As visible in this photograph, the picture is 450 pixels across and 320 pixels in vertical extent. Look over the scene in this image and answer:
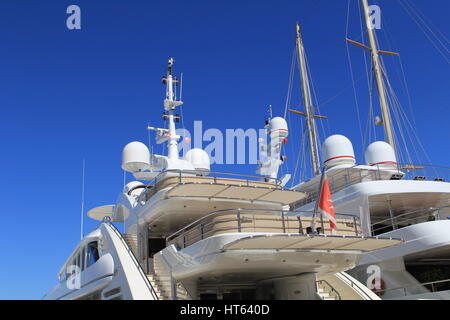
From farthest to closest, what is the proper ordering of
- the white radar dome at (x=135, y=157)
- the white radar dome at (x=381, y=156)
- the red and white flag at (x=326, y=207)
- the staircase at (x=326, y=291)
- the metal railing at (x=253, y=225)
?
the white radar dome at (x=381, y=156) < the white radar dome at (x=135, y=157) < the staircase at (x=326, y=291) < the red and white flag at (x=326, y=207) < the metal railing at (x=253, y=225)

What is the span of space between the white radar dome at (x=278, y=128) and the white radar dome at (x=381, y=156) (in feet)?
22.0

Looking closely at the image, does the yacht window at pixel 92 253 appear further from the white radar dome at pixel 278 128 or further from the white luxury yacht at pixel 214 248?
the white radar dome at pixel 278 128

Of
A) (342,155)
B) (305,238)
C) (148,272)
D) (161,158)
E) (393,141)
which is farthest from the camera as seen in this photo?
(393,141)

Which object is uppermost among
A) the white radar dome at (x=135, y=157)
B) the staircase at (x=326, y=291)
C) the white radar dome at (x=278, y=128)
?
the white radar dome at (x=278, y=128)

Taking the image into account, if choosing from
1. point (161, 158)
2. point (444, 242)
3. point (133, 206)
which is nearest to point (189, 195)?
point (133, 206)

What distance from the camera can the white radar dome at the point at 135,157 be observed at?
24141 millimetres

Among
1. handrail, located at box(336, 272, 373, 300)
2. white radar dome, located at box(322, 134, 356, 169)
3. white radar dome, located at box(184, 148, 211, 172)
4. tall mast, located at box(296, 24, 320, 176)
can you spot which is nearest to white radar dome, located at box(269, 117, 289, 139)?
tall mast, located at box(296, 24, 320, 176)

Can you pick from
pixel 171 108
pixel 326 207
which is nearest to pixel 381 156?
pixel 171 108

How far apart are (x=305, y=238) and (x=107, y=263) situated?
6.98 metres

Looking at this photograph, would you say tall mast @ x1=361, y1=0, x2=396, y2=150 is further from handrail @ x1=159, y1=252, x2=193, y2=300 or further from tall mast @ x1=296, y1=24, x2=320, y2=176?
handrail @ x1=159, y1=252, x2=193, y2=300

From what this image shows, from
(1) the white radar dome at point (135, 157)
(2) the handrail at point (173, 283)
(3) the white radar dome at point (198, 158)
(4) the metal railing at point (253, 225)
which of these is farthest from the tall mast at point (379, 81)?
(2) the handrail at point (173, 283)

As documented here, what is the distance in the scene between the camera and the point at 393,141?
3091 centimetres

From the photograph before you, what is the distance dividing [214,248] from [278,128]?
1931 cm
